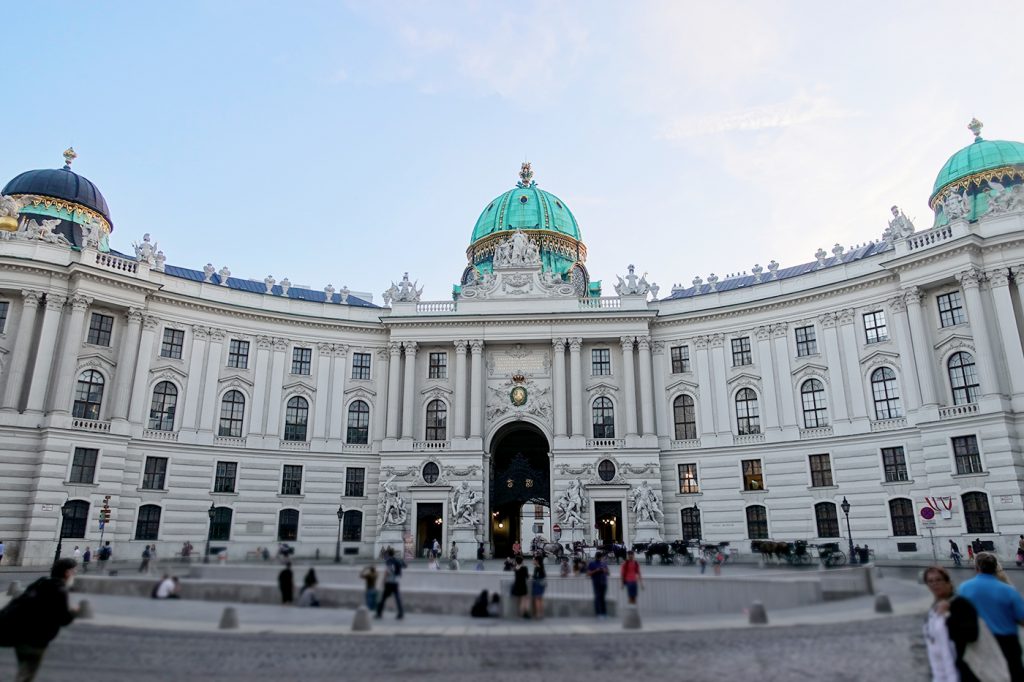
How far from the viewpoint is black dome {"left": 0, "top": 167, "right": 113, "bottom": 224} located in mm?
48438

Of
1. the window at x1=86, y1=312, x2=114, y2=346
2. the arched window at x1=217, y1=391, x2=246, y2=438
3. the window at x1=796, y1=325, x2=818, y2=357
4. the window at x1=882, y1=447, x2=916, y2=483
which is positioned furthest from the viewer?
the arched window at x1=217, y1=391, x2=246, y2=438

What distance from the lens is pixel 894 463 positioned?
41.4m

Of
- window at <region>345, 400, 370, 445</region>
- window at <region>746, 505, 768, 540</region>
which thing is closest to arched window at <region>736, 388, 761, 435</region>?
window at <region>746, 505, 768, 540</region>

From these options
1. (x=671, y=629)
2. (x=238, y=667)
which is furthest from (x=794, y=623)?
(x=238, y=667)

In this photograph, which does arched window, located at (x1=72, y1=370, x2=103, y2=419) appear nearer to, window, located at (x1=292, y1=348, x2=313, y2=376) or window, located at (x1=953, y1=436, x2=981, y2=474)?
window, located at (x1=292, y1=348, x2=313, y2=376)

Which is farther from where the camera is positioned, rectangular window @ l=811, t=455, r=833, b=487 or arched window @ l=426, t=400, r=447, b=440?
arched window @ l=426, t=400, r=447, b=440

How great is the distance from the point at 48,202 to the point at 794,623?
2100 inches

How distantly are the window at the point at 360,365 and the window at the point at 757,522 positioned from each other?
28602mm

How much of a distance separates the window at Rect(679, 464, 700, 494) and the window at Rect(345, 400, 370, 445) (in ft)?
73.6

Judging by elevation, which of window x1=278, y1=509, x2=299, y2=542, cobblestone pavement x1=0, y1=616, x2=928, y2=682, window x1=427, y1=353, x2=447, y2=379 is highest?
window x1=427, y1=353, x2=447, y2=379

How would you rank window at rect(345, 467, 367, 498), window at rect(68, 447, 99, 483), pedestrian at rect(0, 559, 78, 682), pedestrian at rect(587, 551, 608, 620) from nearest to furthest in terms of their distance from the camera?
1. pedestrian at rect(0, 559, 78, 682)
2. pedestrian at rect(587, 551, 608, 620)
3. window at rect(68, 447, 99, 483)
4. window at rect(345, 467, 367, 498)

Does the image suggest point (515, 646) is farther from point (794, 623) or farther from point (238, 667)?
point (794, 623)

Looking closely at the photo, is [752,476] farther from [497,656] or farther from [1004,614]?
[1004,614]

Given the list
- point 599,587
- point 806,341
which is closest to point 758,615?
point 599,587
